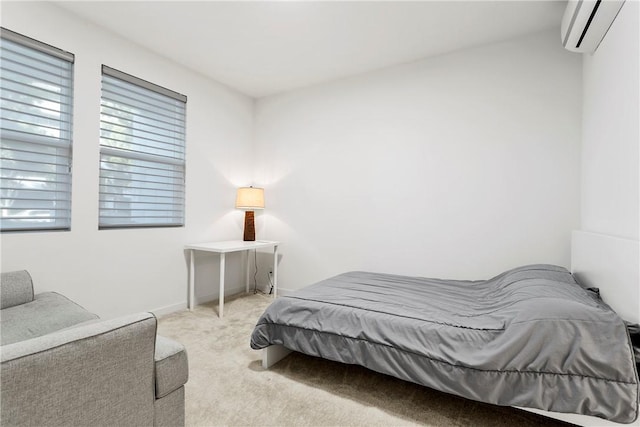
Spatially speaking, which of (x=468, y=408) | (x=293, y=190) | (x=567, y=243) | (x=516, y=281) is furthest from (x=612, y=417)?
(x=293, y=190)

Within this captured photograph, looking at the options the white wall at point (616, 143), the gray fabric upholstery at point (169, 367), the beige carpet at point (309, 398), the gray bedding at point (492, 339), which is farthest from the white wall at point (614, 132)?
the gray fabric upholstery at point (169, 367)

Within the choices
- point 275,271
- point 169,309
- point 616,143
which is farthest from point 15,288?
point 616,143

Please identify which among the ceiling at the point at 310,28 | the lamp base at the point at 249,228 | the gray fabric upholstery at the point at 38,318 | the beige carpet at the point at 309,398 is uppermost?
the ceiling at the point at 310,28

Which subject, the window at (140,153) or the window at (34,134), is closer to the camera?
the window at (34,134)

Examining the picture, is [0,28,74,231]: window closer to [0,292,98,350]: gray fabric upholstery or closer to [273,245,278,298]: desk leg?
[0,292,98,350]: gray fabric upholstery

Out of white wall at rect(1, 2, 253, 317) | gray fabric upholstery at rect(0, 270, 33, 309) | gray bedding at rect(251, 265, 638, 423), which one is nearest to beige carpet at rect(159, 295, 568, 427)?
gray bedding at rect(251, 265, 638, 423)

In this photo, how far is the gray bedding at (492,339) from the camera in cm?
130

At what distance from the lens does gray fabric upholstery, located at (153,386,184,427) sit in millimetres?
1147

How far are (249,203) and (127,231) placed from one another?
1320 mm

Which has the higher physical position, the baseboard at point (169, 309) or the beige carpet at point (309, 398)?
the baseboard at point (169, 309)

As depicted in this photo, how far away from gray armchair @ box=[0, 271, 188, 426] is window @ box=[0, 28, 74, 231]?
1.67m

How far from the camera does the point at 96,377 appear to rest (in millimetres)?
930

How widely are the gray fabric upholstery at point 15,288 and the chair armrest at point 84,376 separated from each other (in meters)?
1.51

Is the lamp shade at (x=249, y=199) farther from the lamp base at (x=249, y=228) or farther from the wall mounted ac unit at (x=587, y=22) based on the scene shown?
the wall mounted ac unit at (x=587, y=22)
